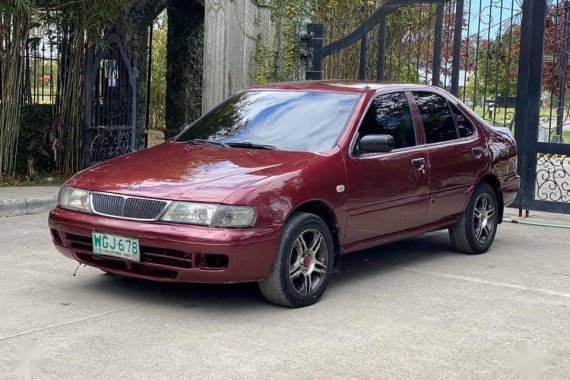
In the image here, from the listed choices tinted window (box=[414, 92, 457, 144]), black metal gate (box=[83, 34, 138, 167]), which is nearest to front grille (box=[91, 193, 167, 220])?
tinted window (box=[414, 92, 457, 144])

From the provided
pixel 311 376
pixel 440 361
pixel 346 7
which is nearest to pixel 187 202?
pixel 311 376

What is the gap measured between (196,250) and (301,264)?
32.8 inches

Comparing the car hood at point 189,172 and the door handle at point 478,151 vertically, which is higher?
the door handle at point 478,151

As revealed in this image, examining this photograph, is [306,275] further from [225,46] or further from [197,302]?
[225,46]

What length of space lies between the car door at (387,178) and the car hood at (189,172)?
18.4 inches

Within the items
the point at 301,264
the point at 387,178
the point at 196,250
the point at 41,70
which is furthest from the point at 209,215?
the point at 41,70

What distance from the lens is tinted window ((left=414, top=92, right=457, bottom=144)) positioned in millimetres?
6910

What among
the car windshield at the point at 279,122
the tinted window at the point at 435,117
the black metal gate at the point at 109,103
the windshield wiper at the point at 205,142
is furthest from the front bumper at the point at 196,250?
the black metal gate at the point at 109,103

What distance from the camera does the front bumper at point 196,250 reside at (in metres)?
4.96

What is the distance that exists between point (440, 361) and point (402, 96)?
2.86m

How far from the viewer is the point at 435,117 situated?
7.08 metres

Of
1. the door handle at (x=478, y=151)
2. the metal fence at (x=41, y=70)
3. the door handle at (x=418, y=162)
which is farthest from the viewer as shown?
the metal fence at (x=41, y=70)

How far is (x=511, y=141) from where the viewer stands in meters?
7.95

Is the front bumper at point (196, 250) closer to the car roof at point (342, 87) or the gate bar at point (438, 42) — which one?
the car roof at point (342, 87)
